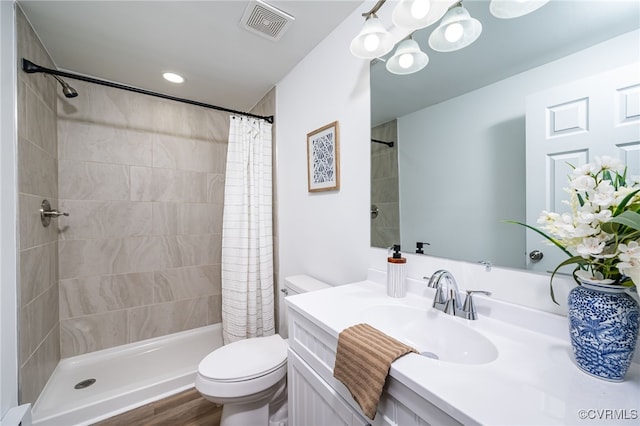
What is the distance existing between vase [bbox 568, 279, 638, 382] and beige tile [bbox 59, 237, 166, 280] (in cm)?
260

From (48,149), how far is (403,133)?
2.28m

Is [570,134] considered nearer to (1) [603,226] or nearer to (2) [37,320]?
(1) [603,226]

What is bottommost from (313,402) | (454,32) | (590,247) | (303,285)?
(313,402)

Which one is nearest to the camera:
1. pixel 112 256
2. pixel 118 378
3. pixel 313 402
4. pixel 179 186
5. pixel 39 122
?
pixel 313 402

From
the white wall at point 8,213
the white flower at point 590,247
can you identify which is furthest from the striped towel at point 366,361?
the white wall at point 8,213

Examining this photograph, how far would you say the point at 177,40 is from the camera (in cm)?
151

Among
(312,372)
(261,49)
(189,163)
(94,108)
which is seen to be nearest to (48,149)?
Answer: (94,108)

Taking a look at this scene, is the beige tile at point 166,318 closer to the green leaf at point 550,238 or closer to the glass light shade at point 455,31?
the green leaf at point 550,238

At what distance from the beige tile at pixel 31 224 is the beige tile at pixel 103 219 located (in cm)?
26

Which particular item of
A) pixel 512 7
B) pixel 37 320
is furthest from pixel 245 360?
pixel 512 7

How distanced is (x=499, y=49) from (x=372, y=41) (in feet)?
1.58

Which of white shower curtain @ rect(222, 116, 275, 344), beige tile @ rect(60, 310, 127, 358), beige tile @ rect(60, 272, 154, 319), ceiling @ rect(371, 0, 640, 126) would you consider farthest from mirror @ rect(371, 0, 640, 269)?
beige tile @ rect(60, 310, 127, 358)

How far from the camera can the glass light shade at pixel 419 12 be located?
2.84 feet

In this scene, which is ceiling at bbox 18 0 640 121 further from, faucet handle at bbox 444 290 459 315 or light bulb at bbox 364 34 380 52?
faucet handle at bbox 444 290 459 315
